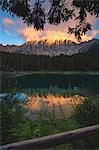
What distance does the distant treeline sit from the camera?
4.99 m

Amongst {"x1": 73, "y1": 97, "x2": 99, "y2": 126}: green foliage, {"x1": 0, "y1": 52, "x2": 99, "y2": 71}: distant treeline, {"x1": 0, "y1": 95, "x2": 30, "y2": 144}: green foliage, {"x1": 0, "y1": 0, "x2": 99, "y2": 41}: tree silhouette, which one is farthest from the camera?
{"x1": 73, "y1": 97, "x2": 99, "y2": 126}: green foliage

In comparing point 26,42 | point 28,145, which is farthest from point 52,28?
point 28,145

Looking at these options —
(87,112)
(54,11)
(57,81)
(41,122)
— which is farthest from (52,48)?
(87,112)

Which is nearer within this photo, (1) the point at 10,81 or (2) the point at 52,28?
(1) the point at 10,81

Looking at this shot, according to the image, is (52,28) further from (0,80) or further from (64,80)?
(0,80)

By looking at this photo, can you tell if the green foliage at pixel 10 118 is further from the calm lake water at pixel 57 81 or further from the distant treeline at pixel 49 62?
the distant treeline at pixel 49 62

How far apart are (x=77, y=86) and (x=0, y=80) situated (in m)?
1.29

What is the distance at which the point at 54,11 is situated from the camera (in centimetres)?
576

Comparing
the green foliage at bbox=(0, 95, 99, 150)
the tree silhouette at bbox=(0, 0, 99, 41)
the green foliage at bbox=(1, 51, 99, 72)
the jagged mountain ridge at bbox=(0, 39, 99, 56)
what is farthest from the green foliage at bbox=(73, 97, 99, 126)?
the tree silhouette at bbox=(0, 0, 99, 41)

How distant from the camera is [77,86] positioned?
218 inches

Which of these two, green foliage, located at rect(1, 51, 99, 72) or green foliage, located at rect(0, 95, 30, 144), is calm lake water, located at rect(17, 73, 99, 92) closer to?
green foliage, located at rect(1, 51, 99, 72)

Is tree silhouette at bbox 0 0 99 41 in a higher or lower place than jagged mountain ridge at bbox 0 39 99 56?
higher

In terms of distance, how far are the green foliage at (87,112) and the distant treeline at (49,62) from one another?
640mm

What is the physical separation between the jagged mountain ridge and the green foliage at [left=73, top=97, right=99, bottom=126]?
904 mm
